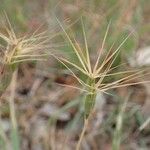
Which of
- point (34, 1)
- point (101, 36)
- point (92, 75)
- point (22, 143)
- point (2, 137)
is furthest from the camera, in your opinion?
point (34, 1)

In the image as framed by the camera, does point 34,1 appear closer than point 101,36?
No

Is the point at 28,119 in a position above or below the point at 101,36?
below

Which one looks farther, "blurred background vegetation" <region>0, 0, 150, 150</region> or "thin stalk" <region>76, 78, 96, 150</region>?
"blurred background vegetation" <region>0, 0, 150, 150</region>

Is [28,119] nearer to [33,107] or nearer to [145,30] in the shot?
[33,107]

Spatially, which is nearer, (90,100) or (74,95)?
(90,100)

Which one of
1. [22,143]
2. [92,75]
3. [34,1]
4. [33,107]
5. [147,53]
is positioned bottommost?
[22,143]

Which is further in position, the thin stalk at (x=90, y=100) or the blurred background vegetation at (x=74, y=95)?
the blurred background vegetation at (x=74, y=95)

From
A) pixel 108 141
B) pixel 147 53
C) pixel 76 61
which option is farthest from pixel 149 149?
pixel 76 61

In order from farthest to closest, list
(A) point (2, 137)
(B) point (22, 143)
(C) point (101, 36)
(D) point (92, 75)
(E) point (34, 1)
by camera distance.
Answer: (E) point (34, 1) < (C) point (101, 36) < (B) point (22, 143) < (A) point (2, 137) < (D) point (92, 75)
